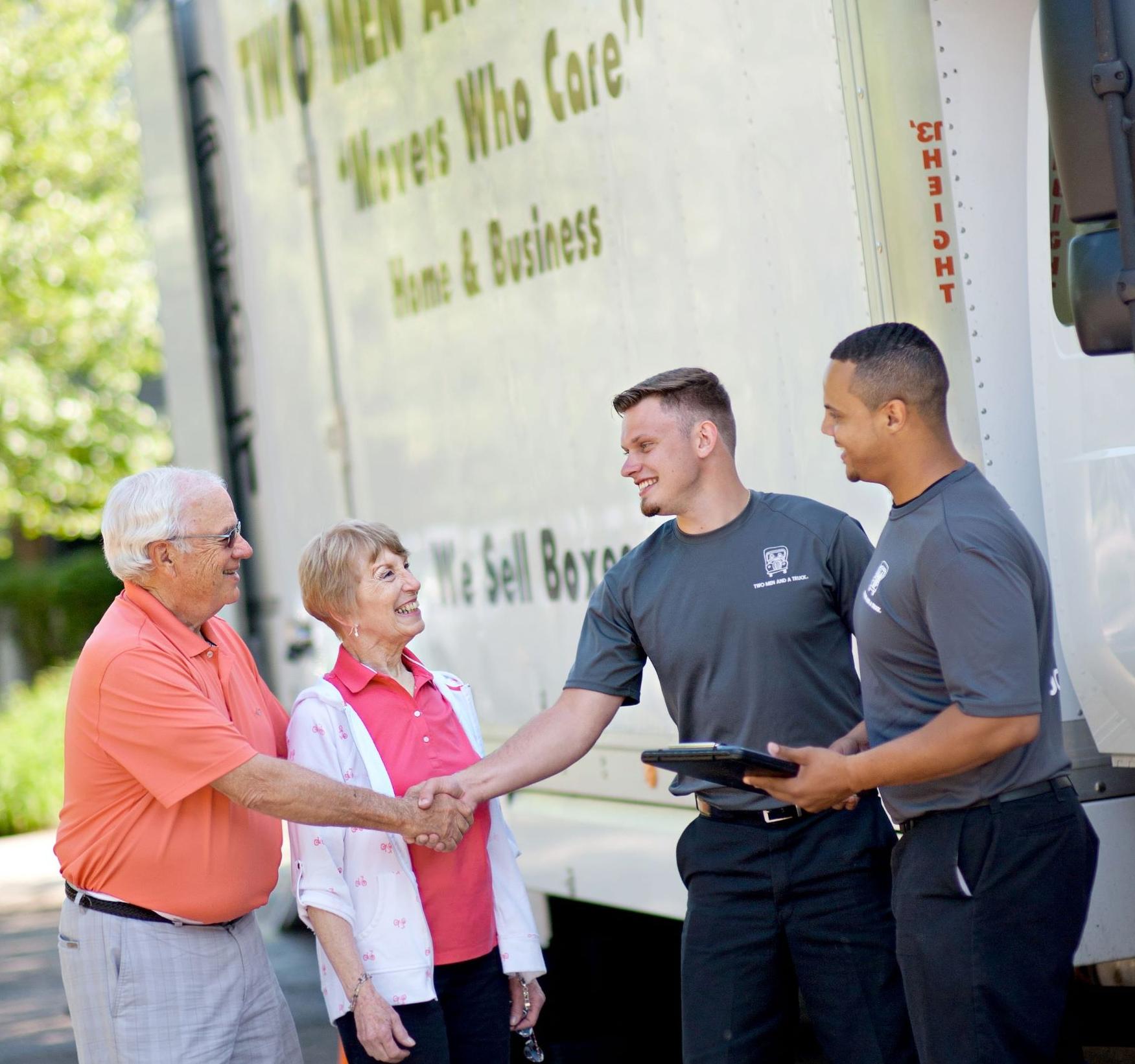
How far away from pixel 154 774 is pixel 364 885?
455 millimetres

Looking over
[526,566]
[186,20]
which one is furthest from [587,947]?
[186,20]

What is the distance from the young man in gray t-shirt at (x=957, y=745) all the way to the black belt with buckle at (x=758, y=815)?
0.30 meters

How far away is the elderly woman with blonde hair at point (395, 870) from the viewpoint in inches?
123

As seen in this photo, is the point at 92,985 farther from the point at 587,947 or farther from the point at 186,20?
the point at 186,20

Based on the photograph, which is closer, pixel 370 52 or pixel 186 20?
pixel 370 52

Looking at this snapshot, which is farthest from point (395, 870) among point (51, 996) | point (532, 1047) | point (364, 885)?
point (51, 996)

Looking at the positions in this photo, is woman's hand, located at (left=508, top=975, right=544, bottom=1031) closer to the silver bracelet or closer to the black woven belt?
the silver bracelet

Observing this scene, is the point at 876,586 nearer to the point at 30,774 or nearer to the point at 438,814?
the point at 438,814

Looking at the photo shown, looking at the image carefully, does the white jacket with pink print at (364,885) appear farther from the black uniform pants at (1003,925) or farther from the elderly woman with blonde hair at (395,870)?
the black uniform pants at (1003,925)

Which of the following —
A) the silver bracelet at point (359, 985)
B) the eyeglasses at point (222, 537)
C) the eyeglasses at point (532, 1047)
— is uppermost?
the eyeglasses at point (222, 537)

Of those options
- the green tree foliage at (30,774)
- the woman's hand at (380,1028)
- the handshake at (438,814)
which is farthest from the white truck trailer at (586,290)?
the green tree foliage at (30,774)

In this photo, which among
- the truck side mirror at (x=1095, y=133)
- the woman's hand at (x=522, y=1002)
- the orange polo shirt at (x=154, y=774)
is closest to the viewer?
the truck side mirror at (x=1095, y=133)

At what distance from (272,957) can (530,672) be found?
324cm

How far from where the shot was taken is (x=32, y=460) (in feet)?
49.6
